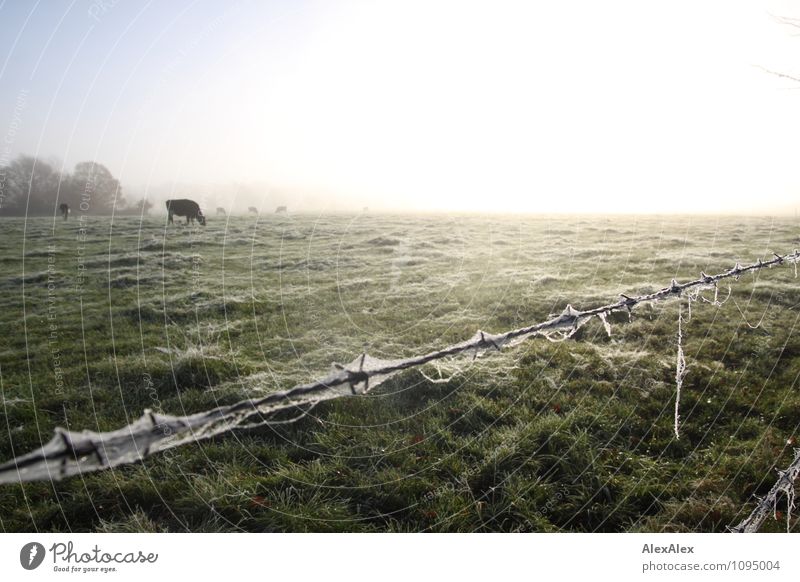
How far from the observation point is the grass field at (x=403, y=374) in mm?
2484

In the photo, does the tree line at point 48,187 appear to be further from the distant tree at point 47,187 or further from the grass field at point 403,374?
the grass field at point 403,374

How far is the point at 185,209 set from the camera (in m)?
3.73

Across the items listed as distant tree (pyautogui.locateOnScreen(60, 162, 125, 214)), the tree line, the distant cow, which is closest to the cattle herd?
the distant cow

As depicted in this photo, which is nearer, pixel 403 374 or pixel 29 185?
pixel 29 185

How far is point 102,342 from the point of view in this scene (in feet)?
11.8

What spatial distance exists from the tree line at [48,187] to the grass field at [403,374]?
0.17m

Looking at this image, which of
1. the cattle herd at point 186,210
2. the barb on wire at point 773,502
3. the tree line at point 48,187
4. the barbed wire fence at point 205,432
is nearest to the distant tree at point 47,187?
the tree line at point 48,187

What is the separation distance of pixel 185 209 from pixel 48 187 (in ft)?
3.07

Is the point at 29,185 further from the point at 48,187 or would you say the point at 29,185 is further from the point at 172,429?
the point at 172,429

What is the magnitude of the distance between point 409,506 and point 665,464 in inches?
62.6

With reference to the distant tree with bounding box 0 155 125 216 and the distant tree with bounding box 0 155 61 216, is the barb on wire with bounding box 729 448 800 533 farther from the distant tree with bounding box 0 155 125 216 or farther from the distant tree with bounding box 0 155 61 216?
the distant tree with bounding box 0 155 61 216

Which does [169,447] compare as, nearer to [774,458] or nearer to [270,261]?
[270,261]

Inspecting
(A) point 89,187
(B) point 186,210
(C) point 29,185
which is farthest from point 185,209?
(C) point 29,185

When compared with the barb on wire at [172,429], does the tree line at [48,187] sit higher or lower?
higher
